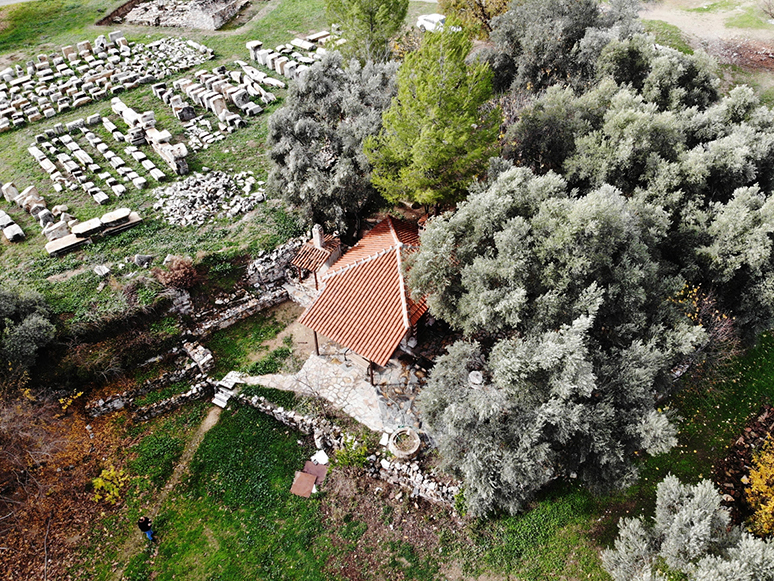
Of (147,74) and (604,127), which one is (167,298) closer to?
(604,127)

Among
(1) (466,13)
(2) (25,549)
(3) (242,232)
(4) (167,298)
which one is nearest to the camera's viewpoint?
(2) (25,549)

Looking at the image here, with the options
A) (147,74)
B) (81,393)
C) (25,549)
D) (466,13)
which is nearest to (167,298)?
(81,393)

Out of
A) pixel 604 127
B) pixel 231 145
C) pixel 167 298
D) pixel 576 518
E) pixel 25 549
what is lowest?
pixel 25 549

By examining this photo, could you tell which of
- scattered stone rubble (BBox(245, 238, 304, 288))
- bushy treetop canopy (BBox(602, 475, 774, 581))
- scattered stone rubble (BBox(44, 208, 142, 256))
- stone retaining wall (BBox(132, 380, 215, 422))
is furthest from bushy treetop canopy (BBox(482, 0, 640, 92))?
stone retaining wall (BBox(132, 380, 215, 422))

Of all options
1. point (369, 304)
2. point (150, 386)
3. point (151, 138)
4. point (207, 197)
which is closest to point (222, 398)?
point (150, 386)

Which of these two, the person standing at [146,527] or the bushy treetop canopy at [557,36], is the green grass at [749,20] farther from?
the person standing at [146,527]

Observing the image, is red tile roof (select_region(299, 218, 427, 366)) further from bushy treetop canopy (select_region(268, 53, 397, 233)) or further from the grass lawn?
the grass lawn
